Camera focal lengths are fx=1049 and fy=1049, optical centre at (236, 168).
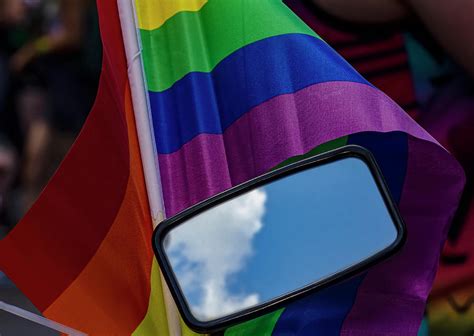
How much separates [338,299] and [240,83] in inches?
12.7

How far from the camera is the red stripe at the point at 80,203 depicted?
4.70 feet

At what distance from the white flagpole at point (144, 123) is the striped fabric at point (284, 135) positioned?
17mm

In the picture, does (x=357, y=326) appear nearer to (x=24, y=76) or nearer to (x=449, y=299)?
(x=449, y=299)

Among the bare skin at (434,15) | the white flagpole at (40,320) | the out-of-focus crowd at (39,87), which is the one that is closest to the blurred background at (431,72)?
the bare skin at (434,15)

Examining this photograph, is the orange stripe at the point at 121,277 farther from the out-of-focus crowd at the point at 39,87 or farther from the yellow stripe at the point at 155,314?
the out-of-focus crowd at the point at 39,87

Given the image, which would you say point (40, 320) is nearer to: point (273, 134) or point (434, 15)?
point (273, 134)

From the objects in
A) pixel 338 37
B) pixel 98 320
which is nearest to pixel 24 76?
pixel 338 37

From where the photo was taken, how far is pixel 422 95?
5.81 feet

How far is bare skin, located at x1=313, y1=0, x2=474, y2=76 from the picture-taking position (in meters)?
1.62

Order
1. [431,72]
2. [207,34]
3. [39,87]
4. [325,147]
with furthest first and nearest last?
1. [39,87]
2. [431,72]
3. [207,34]
4. [325,147]

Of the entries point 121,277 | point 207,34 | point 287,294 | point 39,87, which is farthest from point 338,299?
point 39,87

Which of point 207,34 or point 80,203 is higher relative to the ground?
point 207,34

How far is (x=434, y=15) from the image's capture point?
165 centimetres

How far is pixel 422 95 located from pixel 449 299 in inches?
14.0
